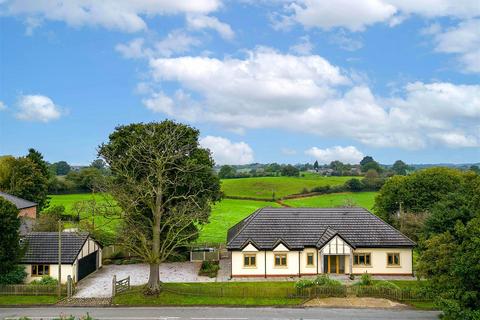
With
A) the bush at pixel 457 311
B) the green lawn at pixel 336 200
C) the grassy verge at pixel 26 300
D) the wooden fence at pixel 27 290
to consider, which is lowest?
the grassy verge at pixel 26 300

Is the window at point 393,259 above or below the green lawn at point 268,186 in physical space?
below

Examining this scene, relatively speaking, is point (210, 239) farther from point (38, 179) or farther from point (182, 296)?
point (38, 179)

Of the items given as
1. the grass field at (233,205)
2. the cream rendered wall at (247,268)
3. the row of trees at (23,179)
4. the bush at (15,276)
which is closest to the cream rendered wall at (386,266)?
the cream rendered wall at (247,268)

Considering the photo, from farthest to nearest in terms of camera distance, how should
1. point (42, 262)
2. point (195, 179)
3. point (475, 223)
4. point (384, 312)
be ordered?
point (195, 179) → point (42, 262) → point (384, 312) → point (475, 223)

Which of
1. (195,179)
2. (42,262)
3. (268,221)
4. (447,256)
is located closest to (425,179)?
(268,221)

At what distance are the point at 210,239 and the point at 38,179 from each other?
34.3 m

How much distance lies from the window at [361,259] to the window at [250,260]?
9634mm

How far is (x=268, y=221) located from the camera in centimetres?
4581

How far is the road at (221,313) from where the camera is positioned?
30000 mm

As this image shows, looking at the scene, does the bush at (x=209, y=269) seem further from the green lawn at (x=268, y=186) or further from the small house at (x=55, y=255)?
the green lawn at (x=268, y=186)

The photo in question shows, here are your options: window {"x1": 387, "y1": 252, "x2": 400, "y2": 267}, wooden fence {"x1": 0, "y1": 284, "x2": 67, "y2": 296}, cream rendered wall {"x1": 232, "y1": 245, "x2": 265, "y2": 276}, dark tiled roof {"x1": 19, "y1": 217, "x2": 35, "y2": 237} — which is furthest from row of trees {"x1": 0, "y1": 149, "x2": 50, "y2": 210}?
window {"x1": 387, "y1": 252, "x2": 400, "y2": 267}

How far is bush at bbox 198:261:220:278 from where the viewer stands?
43025mm

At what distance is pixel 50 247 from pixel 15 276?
3.64 m

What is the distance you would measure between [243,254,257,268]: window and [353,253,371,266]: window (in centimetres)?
963
